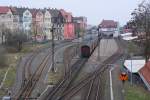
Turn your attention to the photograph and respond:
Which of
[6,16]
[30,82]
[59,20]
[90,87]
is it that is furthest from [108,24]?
[90,87]

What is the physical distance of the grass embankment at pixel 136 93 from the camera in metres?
33.5

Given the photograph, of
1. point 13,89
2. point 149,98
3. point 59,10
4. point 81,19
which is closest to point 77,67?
point 13,89

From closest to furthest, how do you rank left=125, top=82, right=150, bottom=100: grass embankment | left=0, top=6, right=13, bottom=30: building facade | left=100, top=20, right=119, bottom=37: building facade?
left=125, top=82, right=150, bottom=100: grass embankment, left=0, top=6, right=13, bottom=30: building facade, left=100, top=20, right=119, bottom=37: building facade

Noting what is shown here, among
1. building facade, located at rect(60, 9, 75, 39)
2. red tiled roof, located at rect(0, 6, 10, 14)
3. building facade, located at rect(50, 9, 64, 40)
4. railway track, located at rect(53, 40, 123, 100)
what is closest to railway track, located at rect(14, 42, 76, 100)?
railway track, located at rect(53, 40, 123, 100)

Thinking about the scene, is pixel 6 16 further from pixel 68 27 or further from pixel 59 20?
pixel 68 27

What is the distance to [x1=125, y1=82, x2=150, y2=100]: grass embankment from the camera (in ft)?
110

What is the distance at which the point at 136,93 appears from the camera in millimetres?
35281

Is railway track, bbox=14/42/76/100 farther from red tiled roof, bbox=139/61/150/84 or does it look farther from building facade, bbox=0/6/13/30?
building facade, bbox=0/6/13/30

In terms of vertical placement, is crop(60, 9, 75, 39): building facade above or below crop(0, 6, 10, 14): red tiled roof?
below

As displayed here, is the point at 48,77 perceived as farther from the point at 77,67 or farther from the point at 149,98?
the point at 149,98

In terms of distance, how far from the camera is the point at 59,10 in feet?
482

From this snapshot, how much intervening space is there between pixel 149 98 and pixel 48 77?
16717mm

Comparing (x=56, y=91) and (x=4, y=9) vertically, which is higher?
(x=4, y=9)

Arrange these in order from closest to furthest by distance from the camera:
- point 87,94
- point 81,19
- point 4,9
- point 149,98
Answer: point 149,98 → point 87,94 → point 4,9 → point 81,19
